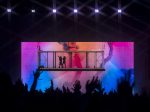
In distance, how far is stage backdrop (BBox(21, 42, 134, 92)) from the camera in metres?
12.3

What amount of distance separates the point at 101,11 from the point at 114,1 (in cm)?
56

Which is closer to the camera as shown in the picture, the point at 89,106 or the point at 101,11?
the point at 89,106

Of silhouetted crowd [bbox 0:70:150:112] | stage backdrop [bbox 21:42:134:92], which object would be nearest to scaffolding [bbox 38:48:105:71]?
stage backdrop [bbox 21:42:134:92]

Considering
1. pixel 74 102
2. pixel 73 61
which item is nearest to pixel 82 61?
pixel 73 61

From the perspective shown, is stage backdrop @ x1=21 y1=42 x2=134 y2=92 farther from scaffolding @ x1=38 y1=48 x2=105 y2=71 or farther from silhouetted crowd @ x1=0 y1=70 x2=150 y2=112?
silhouetted crowd @ x1=0 y1=70 x2=150 y2=112

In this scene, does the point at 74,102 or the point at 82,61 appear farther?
the point at 82,61

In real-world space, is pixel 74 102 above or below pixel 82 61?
below

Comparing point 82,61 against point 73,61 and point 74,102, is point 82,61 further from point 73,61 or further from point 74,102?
point 74,102

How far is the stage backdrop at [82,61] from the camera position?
1234 cm

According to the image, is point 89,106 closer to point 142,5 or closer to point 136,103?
point 136,103

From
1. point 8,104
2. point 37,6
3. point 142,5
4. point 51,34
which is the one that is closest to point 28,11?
point 37,6

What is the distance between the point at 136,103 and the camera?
11.5 feet

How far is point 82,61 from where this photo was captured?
40.6ft

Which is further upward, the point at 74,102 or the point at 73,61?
the point at 73,61
